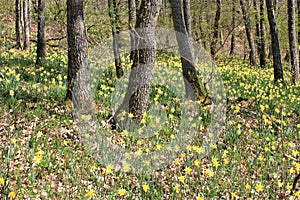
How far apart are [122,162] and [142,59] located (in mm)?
1919

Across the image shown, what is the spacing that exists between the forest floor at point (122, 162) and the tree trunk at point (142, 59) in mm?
455

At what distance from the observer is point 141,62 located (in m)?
5.61

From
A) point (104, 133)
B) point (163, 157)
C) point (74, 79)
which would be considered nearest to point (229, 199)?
point (163, 157)

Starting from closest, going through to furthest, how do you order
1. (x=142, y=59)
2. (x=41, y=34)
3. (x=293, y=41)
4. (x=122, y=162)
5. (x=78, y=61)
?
(x=122, y=162)
(x=142, y=59)
(x=78, y=61)
(x=41, y=34)
(x=293, y=41)

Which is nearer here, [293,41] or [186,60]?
[186,60]

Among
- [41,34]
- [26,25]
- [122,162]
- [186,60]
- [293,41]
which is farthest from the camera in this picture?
[293,41]

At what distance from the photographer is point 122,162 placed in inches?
182

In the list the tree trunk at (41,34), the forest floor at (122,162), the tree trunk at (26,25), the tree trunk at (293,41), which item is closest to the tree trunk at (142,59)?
the forest floor at (122,162)

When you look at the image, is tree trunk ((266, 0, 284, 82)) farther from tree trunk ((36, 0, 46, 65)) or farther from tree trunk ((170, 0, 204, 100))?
tree trunk ((36, 0, 46, 65))

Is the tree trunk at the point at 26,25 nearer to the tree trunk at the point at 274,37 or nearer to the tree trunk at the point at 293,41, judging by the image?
the tree trunk at the point at 274,37

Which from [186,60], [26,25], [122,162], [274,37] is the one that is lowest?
[122,162]

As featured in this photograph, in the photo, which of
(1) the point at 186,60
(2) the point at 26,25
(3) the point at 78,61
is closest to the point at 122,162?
(3) the point at 78,61

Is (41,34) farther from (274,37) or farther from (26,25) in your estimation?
(274,37)

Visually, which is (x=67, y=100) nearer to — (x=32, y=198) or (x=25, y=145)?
(x=25, y=145)
